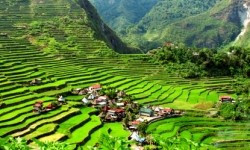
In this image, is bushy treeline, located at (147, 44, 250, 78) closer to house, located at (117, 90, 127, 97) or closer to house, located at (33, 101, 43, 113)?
house, located at (117, 90, 127, 97)

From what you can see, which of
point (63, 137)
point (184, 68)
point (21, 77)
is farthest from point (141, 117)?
point (184, 68)

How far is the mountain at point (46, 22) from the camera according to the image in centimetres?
5584

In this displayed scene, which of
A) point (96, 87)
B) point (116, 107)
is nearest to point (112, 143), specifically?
point (116, 107)

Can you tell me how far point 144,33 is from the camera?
164 m

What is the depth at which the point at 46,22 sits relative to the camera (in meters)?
63.2

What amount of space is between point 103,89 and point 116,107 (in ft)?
15.8

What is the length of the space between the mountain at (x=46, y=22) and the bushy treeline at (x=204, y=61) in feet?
37.1

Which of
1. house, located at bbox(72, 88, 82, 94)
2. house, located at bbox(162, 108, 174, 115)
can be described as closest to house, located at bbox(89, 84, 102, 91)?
house, located at bbox(72, 88, 82, 94)

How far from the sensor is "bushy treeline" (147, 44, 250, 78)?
53.2 metres

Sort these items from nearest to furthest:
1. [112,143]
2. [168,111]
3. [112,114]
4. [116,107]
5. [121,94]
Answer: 1. [112,143]
2. [112,114]
3. [116,107]
4. [168,111]
5. [121,94]

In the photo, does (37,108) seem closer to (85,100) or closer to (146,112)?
(85,100)

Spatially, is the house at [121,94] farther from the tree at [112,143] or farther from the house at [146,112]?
the tree at [112,143]

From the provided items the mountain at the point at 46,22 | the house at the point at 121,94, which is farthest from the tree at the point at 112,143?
the mountain at the point at 46,22

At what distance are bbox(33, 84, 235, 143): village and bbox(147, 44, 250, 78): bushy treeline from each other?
19.7 metres
